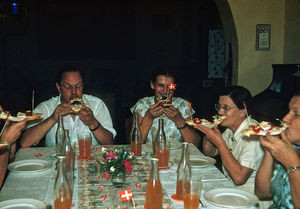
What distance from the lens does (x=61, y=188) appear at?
4.85ft

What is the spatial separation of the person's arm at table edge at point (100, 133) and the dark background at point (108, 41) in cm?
651

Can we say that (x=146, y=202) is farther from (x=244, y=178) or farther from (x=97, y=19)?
(x=97, y=19)

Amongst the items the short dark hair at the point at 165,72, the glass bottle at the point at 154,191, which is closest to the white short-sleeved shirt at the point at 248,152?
the glass bottle at the point at 154,191

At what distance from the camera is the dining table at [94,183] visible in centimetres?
163

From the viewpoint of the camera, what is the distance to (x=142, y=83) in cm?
840

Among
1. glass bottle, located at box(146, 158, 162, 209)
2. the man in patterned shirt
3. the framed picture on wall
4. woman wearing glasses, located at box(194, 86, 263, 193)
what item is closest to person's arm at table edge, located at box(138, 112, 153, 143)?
the man in patterned shirt

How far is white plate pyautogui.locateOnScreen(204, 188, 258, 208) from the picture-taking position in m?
1.56

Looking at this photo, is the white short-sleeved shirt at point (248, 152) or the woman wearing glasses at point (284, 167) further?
the white short-sleeved shirt at point (248, 152)

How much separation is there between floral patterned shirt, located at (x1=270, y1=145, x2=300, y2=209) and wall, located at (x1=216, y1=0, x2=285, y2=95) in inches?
123

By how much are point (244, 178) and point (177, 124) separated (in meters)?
1.00

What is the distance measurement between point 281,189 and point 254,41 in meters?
3.37

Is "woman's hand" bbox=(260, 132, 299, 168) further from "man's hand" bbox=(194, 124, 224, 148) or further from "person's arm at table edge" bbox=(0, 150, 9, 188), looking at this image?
"person's arm at table edge" bbox=(0, 150, 9, 188)

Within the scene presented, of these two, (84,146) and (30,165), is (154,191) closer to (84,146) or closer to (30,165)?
(84,146)

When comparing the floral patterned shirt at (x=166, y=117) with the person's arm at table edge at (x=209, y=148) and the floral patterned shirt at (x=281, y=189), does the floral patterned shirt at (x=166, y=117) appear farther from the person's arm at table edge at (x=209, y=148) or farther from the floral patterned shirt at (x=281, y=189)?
the floral patterned shirt at (x=281, y=189)
